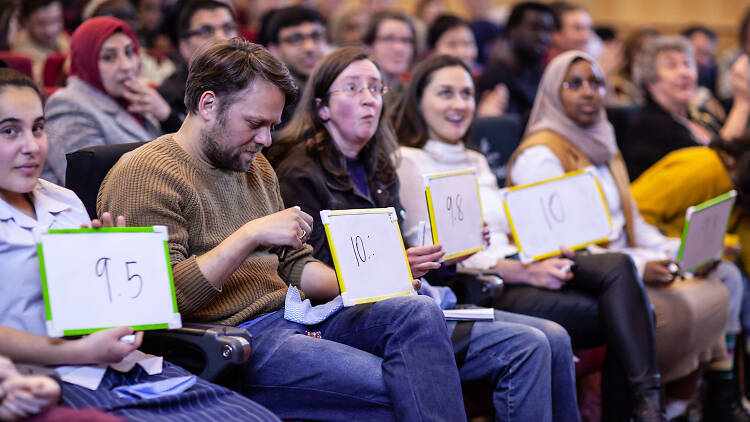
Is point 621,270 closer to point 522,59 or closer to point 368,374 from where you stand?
point 368,374

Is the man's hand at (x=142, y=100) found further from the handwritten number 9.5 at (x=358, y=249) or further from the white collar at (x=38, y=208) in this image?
the handwritten number 9.5 at (x=358, y=249)

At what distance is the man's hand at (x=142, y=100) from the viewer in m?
2.94

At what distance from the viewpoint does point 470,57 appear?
4.73 metres

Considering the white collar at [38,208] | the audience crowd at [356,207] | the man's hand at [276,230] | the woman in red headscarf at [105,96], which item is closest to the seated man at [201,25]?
the audience crowd at [356,207]

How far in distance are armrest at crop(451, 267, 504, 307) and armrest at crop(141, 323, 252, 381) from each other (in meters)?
0.99

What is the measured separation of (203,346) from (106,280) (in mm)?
243

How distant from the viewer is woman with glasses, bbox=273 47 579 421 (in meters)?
2.17

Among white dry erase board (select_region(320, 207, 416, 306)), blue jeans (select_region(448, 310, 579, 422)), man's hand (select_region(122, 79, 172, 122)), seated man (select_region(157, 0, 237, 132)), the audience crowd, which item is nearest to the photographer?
the audience crowd

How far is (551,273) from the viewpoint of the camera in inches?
105

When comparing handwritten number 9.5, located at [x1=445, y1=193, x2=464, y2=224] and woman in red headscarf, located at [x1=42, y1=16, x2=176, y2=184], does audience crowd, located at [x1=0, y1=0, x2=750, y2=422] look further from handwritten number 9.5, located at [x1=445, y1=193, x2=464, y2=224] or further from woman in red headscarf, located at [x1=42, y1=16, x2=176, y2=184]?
handwritten number 9.5, located at [x1=445, y1=193, x2=464, y2=224]

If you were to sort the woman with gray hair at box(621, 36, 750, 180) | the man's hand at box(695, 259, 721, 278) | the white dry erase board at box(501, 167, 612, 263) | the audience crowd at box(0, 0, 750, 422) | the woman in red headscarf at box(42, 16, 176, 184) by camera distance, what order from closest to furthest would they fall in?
the audience crowd at box(0, 0, 750, 422), the white dry erase board at box(501, 167, 612, 263), the woman in red headscarf at box(42, 16, 176, 184), the man's hand at box(695, 259, 721, 278), the woman with gray hair at box(621, 36, 750, 180)

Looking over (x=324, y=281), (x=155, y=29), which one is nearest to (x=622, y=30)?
(x=155, y=29)

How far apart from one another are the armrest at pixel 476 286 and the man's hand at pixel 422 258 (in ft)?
1.17

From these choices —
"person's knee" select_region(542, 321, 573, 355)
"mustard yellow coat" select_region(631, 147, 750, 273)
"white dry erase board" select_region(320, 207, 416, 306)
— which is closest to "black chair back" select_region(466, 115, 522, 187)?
"mustard yellow coat" select_region(631, 147, 750, 273)
